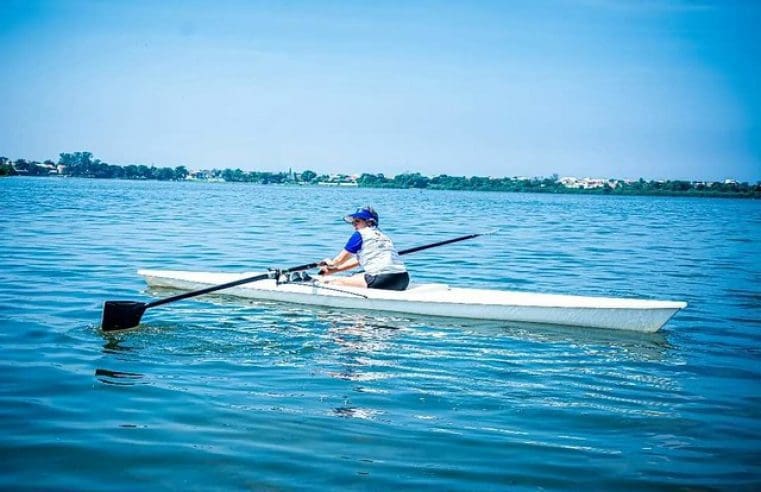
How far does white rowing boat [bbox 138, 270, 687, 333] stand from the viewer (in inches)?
357

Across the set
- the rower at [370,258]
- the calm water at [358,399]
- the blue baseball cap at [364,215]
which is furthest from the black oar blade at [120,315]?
the blue baseball cap at [364,215]

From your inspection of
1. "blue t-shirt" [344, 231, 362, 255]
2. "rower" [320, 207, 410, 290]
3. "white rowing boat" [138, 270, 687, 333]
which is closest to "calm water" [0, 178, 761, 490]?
"white rowing boat" [138, 270, 687, 333]

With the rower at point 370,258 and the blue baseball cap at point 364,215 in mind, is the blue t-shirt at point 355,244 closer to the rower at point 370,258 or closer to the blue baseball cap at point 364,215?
the rower at point 370,258

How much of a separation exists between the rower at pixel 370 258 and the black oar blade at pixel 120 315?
9.56ft

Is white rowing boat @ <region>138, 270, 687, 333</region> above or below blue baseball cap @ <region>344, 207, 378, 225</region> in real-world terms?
below

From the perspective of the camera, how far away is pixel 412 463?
4762mm

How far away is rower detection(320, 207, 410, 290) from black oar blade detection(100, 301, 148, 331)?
2913mm

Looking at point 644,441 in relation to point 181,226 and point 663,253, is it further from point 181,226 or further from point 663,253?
point 181,226

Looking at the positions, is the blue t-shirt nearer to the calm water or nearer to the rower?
the rower

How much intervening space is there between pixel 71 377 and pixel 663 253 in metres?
19.2

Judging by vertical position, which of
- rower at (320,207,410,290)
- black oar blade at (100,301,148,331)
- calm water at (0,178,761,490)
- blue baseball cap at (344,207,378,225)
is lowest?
calm water at (0,178,761,490)

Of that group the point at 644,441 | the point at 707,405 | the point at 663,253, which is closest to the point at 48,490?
the point at 644,441

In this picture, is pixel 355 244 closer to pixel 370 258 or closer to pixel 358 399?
pixel 370 258

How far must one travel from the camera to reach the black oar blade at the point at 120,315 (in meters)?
8.27
